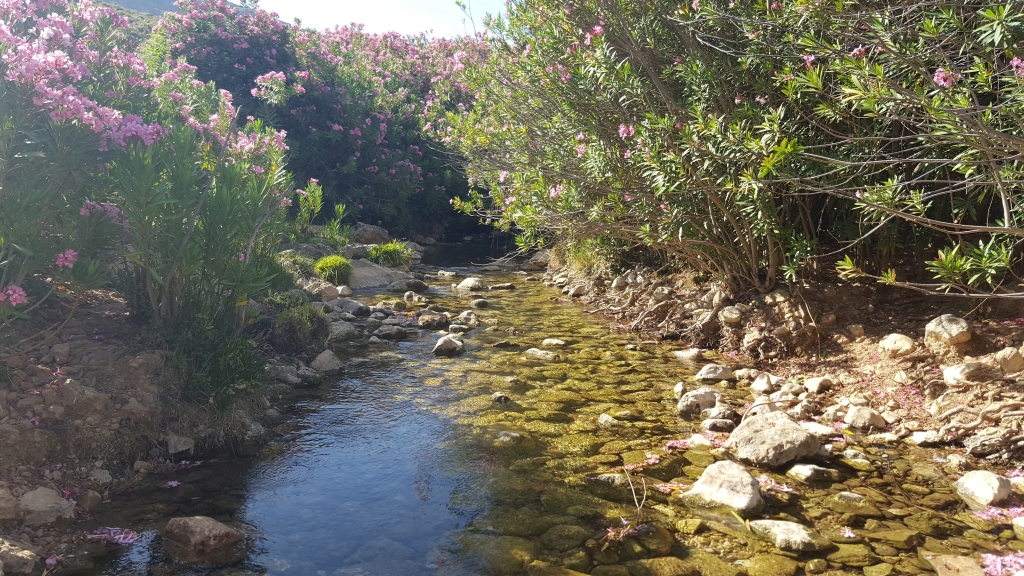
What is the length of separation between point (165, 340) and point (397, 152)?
52.9 ft

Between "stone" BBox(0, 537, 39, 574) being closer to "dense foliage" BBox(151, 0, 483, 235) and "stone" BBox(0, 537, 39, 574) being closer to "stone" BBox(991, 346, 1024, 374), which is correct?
"stone" BBox(991, 346, 1024, 374)

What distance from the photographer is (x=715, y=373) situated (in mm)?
7105

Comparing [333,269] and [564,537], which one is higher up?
[333,269]

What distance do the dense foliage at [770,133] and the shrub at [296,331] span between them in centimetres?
312

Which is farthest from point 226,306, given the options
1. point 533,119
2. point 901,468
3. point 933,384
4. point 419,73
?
point 419,73

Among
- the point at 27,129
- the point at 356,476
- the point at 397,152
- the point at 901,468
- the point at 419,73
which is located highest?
the point at 419,73

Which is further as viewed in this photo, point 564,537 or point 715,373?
point 715,373

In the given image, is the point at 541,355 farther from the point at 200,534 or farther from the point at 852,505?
the point at 200,534

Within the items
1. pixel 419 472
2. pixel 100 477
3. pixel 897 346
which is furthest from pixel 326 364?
pixel 897 346

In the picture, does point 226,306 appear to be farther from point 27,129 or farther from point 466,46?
point 466,46

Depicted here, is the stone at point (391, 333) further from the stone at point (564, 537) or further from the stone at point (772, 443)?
the stone at point (564, 537)

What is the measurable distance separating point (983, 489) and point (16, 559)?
5820mm

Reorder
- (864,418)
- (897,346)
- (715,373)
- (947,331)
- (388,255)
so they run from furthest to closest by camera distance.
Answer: (388,255) → (715,373) → (897,346) → (947,331) → (864,418)

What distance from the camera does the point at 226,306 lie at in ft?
20.7
